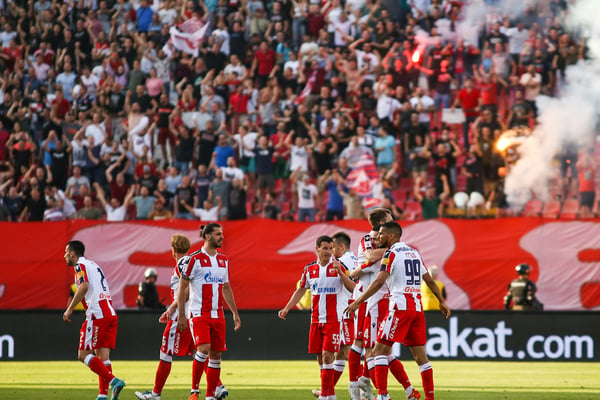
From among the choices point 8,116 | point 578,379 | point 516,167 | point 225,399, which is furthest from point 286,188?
point 225,399

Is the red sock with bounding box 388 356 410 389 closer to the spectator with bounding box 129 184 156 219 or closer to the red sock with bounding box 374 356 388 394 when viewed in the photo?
the red sock with bounding box 374 356 388 394

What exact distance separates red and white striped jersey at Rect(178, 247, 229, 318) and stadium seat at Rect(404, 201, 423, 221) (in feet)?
38.9

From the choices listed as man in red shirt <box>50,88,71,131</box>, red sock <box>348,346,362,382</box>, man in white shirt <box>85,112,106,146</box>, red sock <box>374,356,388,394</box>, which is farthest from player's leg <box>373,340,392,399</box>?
man in red shirt <box>50,88,71,131</box>

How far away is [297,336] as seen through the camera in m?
21.0

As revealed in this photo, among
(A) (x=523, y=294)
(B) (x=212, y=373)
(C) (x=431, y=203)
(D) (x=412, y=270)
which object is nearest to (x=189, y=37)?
(C) (x=431, y=203)

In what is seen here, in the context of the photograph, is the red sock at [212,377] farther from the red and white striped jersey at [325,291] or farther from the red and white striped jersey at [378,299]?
the red and white striped jersey at [378,299]

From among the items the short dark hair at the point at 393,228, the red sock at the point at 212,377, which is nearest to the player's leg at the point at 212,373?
the red sock at the point at 212,377

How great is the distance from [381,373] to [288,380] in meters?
5.56

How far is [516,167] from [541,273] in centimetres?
344

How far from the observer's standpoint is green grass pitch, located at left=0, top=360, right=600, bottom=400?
47.5 ft

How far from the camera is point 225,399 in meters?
13.8

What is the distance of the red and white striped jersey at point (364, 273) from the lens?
12.6 metres

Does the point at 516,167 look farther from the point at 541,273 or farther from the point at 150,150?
the point at 150,150

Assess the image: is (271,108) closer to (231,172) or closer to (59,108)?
(231,172)
